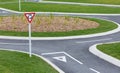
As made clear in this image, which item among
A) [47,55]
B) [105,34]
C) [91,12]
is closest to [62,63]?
[47,55]

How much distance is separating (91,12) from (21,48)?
25.6 metres

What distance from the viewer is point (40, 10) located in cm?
4881

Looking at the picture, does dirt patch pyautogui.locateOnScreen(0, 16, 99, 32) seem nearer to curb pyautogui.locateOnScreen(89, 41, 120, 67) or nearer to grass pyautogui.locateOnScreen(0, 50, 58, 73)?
curb pyautogui.locateOnScreen(89, 41, 120, 67)

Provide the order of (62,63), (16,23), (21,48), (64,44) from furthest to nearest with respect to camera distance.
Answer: (16,23) → (64,44) → (21,48) → (62,63)

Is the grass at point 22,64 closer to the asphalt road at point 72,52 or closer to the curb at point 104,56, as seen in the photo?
the asphalt road at point 72,52

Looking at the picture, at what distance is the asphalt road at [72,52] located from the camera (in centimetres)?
1783

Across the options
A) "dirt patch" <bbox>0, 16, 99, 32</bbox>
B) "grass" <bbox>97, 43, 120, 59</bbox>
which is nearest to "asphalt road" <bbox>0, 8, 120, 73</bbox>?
"grass" <bbox>97, 43, 120, 59</bbox>

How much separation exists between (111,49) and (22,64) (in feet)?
22.5

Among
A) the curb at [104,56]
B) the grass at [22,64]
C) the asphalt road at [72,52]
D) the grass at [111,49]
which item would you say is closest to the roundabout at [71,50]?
the asphalt road at [72,52]

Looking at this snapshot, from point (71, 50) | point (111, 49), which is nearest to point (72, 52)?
point (71, 50)

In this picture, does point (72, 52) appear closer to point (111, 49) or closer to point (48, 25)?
point (111, 49)

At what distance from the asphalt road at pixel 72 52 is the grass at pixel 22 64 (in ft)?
3.72

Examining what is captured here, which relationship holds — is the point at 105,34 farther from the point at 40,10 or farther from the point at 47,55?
the point at 40,10

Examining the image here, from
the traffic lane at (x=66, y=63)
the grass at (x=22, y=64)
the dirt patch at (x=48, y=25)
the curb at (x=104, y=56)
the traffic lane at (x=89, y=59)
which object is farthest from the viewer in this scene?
the dirt patch at (x=48, y=25)
